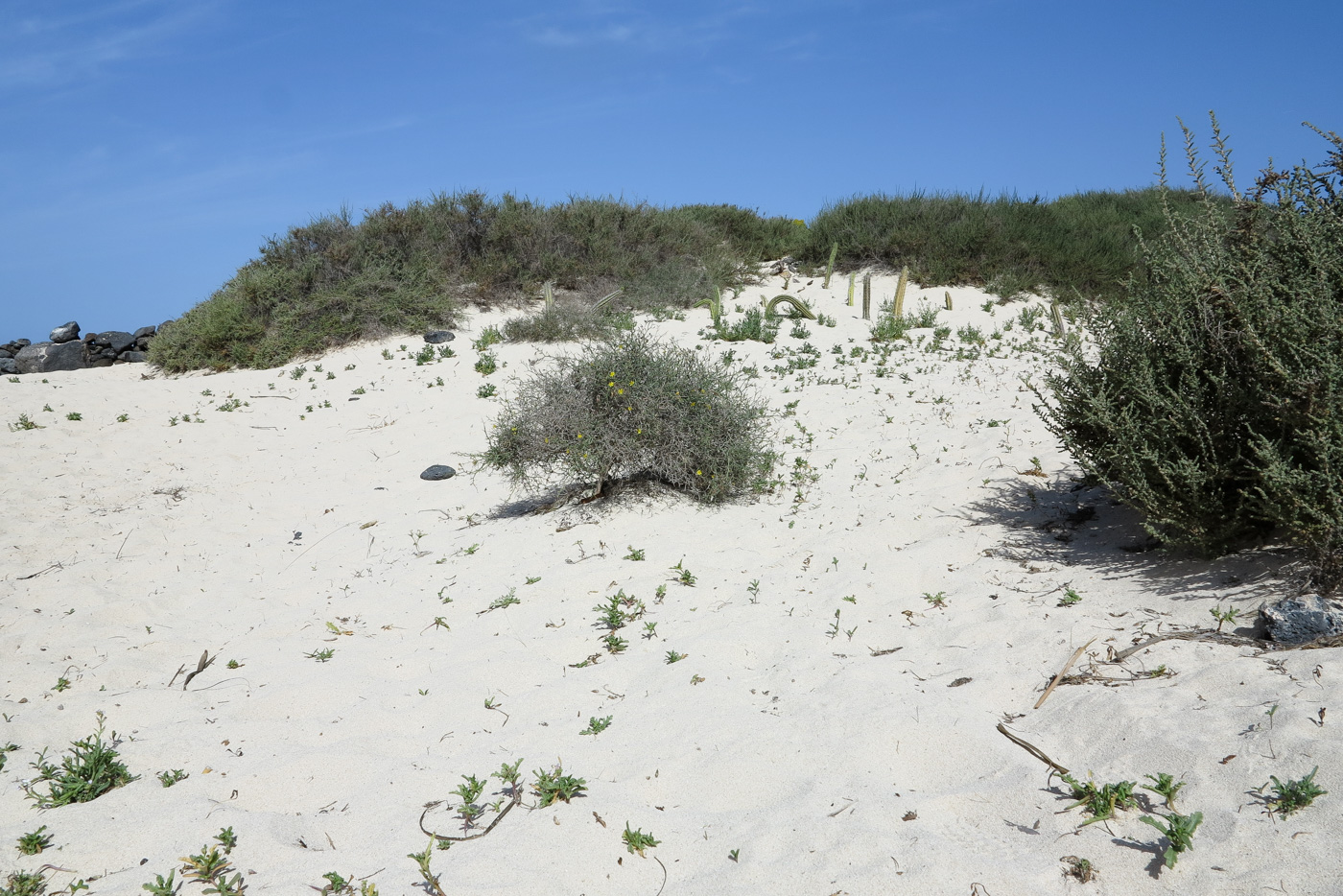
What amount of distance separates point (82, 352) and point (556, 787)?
1694cm

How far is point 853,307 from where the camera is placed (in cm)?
1475

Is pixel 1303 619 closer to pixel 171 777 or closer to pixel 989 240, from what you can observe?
pixel 171 777

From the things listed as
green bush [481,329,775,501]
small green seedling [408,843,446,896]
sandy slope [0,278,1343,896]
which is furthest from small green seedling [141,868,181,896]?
green bush [481,329,775,501]

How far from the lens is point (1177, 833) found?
7.56 feet

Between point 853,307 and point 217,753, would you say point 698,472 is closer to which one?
point 217,753

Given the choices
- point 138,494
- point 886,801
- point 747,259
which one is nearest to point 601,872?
point 886,801

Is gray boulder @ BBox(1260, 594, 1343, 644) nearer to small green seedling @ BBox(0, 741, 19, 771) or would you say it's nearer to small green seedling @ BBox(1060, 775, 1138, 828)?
small green seedling @ BBox(1060, 775, 1138, 828)

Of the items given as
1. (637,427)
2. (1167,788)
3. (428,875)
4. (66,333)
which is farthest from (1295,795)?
(66,333)

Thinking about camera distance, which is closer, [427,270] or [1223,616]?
[1223,616]

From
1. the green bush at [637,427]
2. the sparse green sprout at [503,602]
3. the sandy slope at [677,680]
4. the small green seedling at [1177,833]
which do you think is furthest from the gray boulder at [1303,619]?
the sparse green sprout at [503,602]

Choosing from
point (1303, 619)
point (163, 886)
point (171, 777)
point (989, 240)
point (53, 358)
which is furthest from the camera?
point (989, 240)

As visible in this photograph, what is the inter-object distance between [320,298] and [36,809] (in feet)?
38.9

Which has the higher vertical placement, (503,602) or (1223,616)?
(1223,616)

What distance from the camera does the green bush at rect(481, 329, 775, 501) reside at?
21.1ft
